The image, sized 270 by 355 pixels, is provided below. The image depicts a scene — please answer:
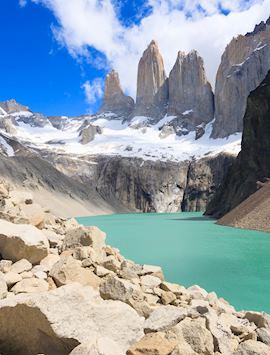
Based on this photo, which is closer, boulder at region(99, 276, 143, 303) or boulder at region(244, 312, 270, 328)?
boulder at region(99, 276, 143, 303)

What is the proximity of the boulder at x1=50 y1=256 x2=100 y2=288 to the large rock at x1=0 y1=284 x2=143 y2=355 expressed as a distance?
2.09 meters

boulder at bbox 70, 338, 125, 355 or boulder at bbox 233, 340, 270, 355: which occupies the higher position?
boulder at bbox 70, 338, 125, 355

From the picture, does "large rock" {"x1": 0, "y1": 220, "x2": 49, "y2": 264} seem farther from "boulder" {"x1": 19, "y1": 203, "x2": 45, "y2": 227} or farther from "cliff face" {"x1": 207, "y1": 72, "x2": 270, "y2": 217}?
"cliff face" {"x1": 207, "y1": 72, "x2": 270, "y2": 217}

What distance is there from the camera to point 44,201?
332ft

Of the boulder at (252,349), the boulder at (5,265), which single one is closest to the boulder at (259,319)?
the boulder at (252,349)

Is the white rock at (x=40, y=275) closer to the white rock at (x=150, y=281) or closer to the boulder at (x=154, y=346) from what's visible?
the white rock at (x=150, y=281)

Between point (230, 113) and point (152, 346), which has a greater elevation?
point (230, 113)

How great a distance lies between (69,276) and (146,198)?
5698 inches

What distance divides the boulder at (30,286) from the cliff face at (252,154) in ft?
215

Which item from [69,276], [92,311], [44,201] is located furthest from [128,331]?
[44,201]

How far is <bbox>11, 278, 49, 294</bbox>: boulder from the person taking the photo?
7.59m

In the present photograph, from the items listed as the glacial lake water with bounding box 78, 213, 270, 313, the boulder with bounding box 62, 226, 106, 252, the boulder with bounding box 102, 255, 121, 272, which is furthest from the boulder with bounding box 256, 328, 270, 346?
the glacial lake water with bounding box 78, 213, 270, 313

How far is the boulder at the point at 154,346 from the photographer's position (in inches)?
219

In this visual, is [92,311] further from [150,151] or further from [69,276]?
[150,151]
